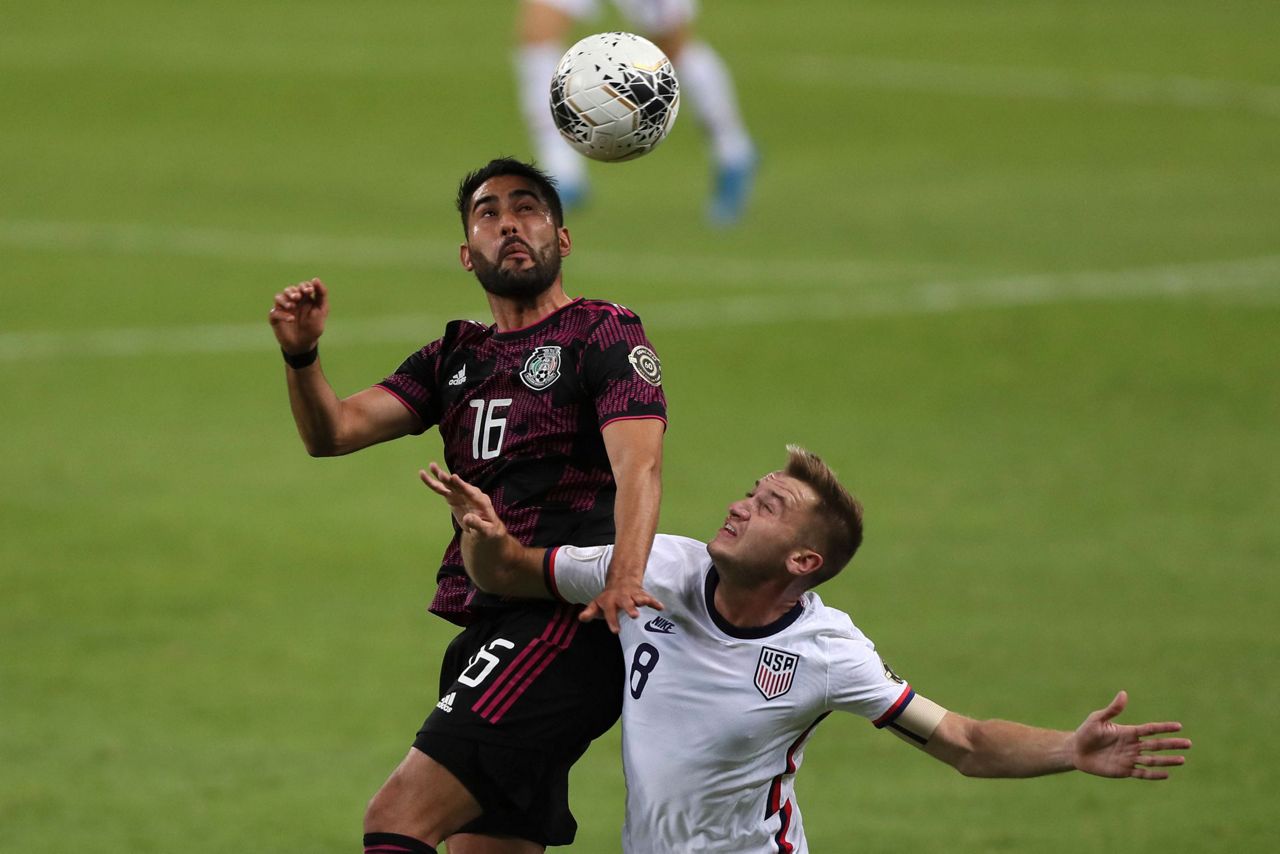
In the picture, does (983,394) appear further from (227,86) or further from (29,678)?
(227,86)

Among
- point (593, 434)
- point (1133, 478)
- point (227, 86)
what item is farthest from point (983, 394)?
point (227, 86)

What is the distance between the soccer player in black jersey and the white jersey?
23 cm

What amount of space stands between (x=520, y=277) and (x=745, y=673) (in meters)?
1.38

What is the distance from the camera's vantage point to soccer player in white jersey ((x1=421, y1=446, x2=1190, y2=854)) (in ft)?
20.8

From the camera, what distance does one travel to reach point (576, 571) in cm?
640

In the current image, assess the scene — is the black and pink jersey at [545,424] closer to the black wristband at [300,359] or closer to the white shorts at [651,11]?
the black wristband at [300,359]

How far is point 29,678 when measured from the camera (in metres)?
10.9

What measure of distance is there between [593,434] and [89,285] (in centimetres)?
1302

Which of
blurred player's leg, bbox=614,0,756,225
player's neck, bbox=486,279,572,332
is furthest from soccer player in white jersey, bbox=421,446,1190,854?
blurred player's leg, bbox=614,0,756,225

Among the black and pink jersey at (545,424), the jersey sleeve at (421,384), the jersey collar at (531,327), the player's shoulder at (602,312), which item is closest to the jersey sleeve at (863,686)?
the black and pink jersey at (545,424)

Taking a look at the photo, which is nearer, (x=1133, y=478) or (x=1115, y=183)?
(x=1133, y=478)

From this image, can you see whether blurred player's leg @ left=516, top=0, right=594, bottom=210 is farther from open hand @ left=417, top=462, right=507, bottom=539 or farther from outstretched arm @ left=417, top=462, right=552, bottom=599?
open hand @ left=417, top=462, right=507, bottom=539

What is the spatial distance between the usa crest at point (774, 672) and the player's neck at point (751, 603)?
0.11 meters

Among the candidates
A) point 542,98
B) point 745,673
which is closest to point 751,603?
point 745,673
